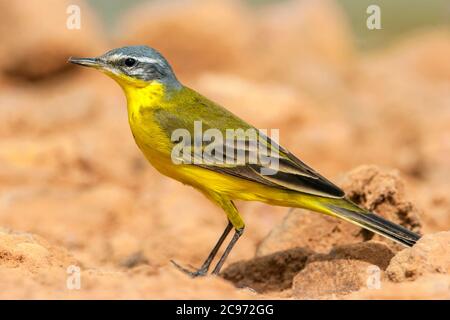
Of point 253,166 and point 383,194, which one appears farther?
point 383,194

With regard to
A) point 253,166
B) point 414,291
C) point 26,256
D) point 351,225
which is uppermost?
point 253,166

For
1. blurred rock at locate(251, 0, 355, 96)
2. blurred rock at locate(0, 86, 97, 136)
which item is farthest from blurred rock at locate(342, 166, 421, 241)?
blurred rock at locate(251, 0, 355, 96)

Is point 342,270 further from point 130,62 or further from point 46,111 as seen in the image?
point 46,111

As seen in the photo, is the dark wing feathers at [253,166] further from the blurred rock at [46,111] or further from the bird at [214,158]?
the blurred rock at [46,111]

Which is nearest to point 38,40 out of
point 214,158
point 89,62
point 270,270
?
point 89,62

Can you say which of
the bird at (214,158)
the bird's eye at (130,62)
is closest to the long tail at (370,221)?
the bird at (214,158)

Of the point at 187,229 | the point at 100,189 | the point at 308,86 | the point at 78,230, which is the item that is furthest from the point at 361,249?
the point at 308,86
